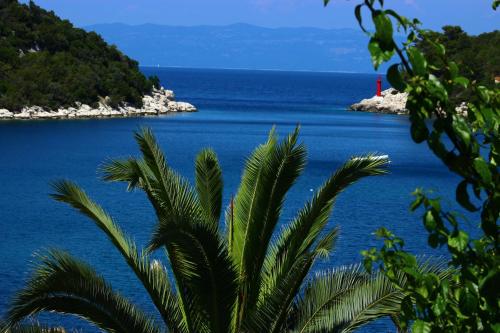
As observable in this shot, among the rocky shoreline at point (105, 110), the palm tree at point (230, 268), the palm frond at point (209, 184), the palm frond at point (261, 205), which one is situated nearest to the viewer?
the palm tree at point (230, 268)

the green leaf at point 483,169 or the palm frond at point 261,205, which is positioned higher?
the green leaf at point 483,169

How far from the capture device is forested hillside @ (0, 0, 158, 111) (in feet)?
271

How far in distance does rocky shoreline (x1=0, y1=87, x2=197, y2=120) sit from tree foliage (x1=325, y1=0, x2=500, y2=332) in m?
77.5

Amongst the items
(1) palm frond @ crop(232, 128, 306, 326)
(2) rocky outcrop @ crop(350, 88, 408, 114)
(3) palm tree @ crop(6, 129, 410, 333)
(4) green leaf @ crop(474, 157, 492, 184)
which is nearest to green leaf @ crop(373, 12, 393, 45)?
(4) green leaf @ crop(474, 157, 492, 184)

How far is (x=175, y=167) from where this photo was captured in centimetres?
5053

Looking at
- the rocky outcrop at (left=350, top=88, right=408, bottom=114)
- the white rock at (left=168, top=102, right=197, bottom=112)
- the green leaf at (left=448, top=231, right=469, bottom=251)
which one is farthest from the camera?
the rocky outcrop at (left=350, top=88, right=408, bottom=114)

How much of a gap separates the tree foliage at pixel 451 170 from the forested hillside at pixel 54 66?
7771 cm

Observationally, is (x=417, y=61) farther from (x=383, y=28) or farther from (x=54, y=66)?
(x=54, y=66)

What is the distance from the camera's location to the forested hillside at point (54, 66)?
82750 millimetres

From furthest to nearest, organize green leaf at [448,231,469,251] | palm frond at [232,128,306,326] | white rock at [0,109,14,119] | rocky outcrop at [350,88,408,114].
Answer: rocky outcrop at [350,88,408,114] < white rock at [0,109,14,119] < palm frond at [232,128,306,326] < green leaf at [448,231,469,251]

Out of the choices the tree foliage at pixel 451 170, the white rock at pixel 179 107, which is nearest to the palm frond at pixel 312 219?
the tree foliage at pixel 451 170

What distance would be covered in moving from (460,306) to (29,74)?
83160mm

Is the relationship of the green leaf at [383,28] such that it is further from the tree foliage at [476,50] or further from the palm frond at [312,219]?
the tree foliage at [476,50]

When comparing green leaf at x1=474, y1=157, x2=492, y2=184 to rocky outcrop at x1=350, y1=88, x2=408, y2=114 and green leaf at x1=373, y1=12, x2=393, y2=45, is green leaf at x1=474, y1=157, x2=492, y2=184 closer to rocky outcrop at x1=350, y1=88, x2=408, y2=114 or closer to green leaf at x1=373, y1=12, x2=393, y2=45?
green leaf at x1=373, y1=12, x2=393, y2=45
